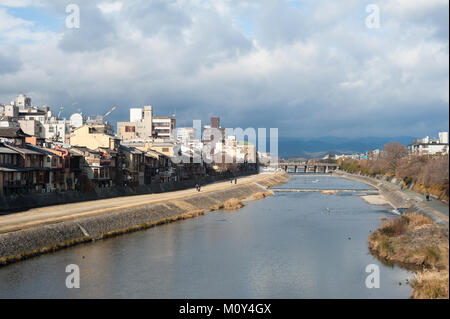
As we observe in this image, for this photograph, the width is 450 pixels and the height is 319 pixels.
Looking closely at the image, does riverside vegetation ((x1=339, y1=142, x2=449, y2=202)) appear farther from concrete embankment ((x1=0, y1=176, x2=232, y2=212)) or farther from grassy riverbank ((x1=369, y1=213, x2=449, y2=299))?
concrete embankment ((x1=0, y1=176, x2=232, y2=212))

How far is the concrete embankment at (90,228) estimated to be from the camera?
30000 mm

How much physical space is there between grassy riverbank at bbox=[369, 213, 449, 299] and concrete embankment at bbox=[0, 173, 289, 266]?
21.4 m

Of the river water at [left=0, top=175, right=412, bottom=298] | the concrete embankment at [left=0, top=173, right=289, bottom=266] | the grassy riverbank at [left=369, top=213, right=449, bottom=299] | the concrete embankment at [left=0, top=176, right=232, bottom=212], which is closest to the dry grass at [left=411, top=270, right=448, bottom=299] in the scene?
the grassy riverbank at [left=369, top=213, right=449, bottom=299]

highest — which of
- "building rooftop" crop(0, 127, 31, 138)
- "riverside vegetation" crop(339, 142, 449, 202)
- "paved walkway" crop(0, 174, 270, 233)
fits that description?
"building rooftop" crop(0, 127, 31, 138)

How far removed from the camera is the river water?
2362 cm

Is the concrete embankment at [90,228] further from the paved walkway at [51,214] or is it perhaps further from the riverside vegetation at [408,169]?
the riverside vegetation at [408,169]

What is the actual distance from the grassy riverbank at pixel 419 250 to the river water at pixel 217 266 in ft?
3.43

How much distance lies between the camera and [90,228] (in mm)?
37875

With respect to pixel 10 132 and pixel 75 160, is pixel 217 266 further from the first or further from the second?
pixel 75 160

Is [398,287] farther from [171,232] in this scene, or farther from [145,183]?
[145,183]

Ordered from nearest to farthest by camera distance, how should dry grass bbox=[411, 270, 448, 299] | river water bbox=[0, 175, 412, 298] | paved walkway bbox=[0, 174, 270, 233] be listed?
dry grass bbox=[411, 270, 448, 299] → river water bbox=[0, 175, 412, 298] → paved walkway bbox=[0, 174, 270, 233]

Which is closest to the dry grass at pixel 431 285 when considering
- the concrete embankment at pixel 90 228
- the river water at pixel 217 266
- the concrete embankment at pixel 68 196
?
the river water at pixel 217 266

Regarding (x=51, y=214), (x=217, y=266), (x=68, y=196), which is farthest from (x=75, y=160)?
(x=217, y=266)

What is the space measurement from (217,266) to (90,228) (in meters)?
13.8
